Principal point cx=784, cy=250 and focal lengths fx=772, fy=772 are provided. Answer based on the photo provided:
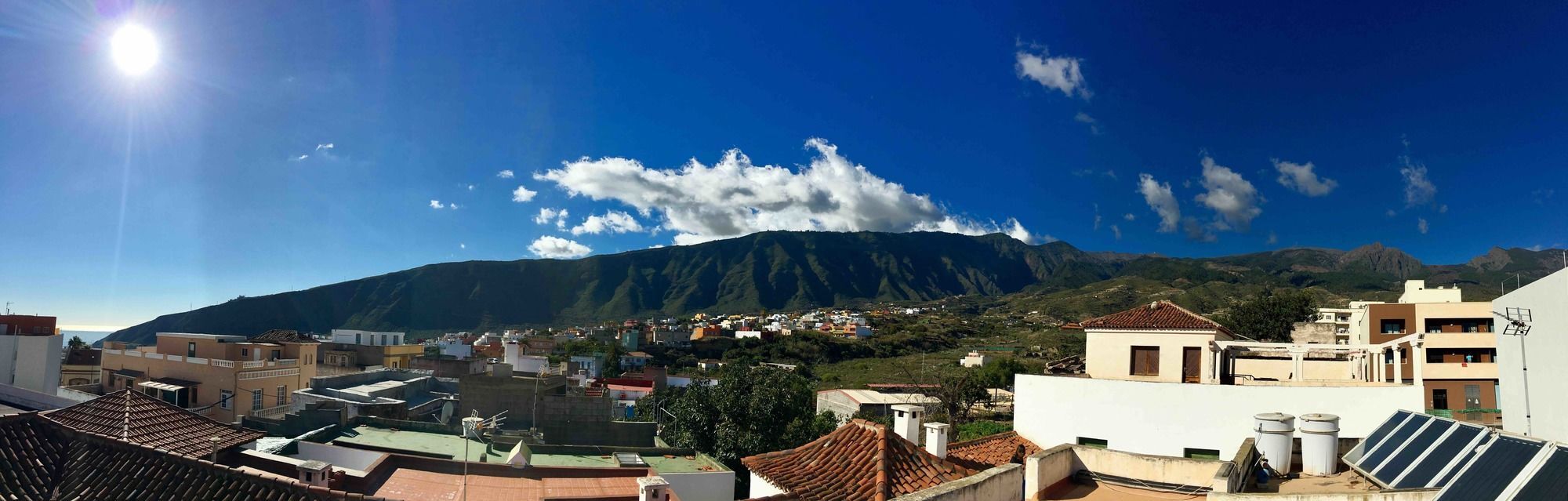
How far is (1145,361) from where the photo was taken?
709 inches

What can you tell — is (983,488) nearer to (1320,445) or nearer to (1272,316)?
(1320,445)

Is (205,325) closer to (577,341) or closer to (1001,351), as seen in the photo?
(577,341)

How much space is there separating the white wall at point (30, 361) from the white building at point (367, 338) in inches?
1016

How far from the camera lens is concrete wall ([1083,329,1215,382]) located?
1727 cm

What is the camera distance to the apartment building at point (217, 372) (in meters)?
25.2

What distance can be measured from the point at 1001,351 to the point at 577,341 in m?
49.8

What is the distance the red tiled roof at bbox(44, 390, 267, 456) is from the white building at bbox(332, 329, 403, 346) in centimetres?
4318

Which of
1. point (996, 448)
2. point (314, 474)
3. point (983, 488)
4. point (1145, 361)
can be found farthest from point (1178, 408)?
point (314, 474)

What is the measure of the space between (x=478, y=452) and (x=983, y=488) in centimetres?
1143

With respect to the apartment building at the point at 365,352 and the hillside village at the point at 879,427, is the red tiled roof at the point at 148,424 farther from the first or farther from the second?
the apartment building at the point at 365,352

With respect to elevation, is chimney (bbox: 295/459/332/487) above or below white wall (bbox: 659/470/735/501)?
above

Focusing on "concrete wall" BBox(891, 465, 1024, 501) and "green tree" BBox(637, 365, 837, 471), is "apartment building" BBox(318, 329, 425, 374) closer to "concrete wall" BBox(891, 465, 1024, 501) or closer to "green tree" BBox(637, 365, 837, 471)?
"green tree" BBox(637, 365, 837, 471)

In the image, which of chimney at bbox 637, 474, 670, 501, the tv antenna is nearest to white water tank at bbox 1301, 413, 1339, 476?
the tv antenna

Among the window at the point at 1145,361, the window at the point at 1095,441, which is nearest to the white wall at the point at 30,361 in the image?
the window at the point at 1095,441
